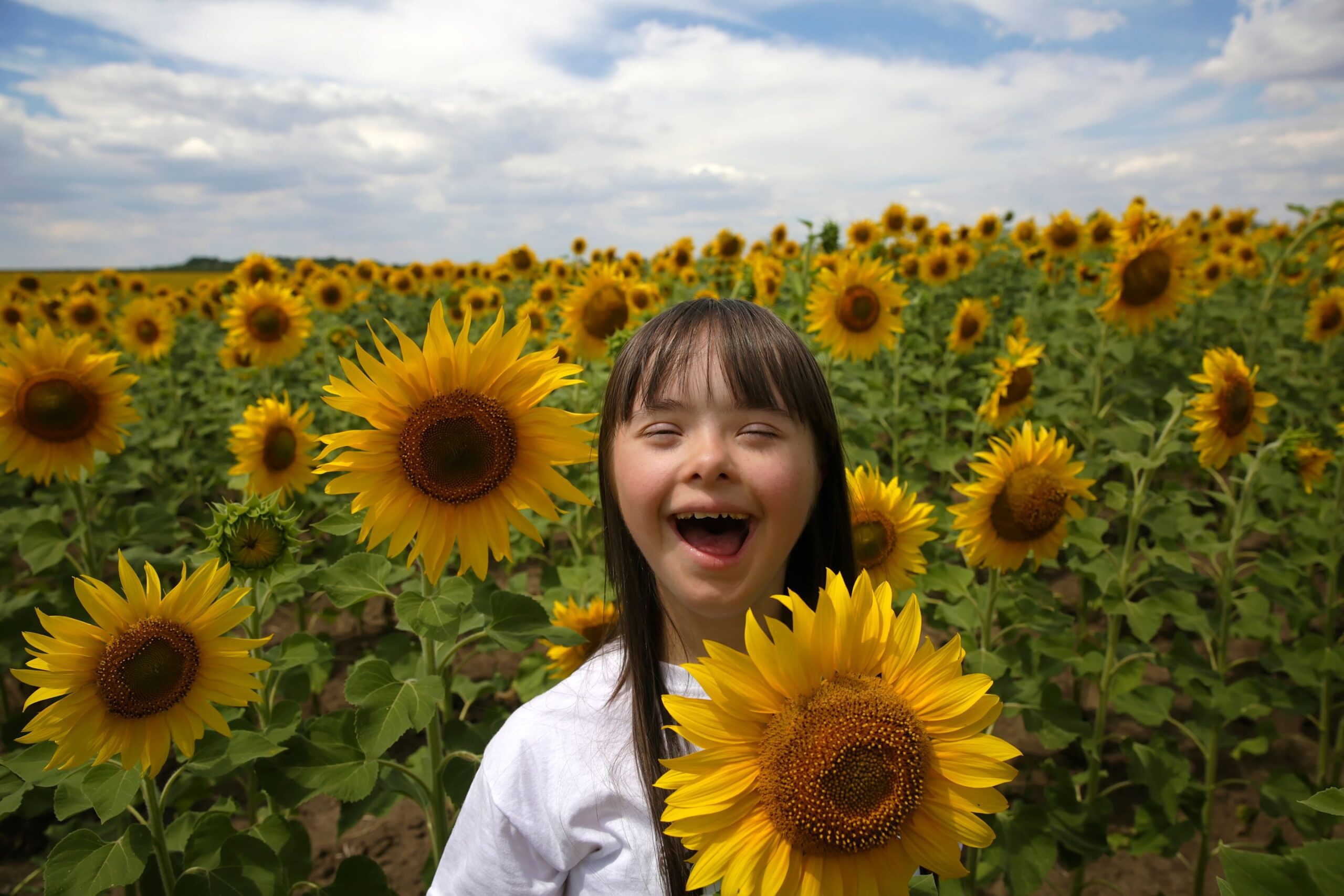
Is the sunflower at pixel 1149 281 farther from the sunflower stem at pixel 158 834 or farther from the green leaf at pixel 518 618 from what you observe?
the sunflower stem at pixel 158 834

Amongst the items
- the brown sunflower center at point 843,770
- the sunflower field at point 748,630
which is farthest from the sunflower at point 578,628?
the brown sunflower center at point 843,770

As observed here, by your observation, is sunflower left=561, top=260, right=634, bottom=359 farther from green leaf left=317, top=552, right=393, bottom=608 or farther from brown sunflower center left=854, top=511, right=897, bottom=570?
green leaf left=317, top=552, right=393, bottom=608

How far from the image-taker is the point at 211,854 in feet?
6.46

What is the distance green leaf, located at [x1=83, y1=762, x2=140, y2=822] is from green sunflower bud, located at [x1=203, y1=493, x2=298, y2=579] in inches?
19.9

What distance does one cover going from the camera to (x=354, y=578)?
199 centimetres

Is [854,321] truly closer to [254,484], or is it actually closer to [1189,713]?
[1189,713]

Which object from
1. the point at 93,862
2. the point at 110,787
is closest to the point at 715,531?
the point at 110,787

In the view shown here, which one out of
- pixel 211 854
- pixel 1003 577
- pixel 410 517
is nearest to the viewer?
pixel 410 517

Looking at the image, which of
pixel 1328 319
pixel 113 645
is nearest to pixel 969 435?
pixel 1328 319

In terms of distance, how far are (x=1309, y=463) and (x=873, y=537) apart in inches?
93.4

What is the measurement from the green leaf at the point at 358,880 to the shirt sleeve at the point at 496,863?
826mm

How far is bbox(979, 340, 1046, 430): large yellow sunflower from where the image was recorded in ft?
12.0

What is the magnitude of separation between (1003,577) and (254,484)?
315 cm

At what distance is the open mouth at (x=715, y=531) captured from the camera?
138cm
